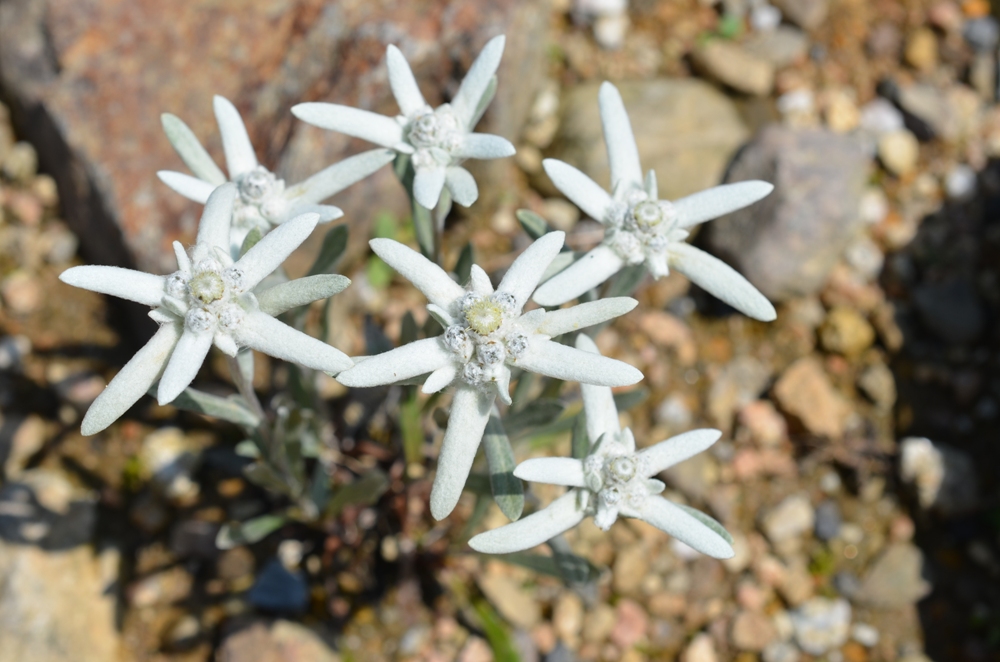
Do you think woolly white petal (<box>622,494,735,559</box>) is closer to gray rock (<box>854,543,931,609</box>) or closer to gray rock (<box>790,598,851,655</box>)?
gray rock (<box>790,598,851,655</box>)

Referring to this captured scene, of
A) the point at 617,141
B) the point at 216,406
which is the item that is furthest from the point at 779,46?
the point at 216,406

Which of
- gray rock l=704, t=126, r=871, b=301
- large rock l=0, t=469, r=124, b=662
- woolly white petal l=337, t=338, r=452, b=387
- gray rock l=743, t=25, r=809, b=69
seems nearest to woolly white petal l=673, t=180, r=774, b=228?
woolly white petal l=337, t=338, r=452, b=387

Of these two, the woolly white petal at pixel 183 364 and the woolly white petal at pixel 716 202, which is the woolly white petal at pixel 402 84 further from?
the woolly white petal at pixel 183 364

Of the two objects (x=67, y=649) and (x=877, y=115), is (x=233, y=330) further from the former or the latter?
(x=877, y=115)

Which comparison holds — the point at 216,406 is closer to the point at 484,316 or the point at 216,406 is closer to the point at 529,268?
the point at 484,316

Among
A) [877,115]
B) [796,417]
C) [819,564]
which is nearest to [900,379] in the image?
[796,417]

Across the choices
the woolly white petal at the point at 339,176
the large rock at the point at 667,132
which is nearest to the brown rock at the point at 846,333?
the large rock at the point at 667,132

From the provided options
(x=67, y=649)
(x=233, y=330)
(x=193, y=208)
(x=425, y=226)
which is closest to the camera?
(x=233, y=330)
